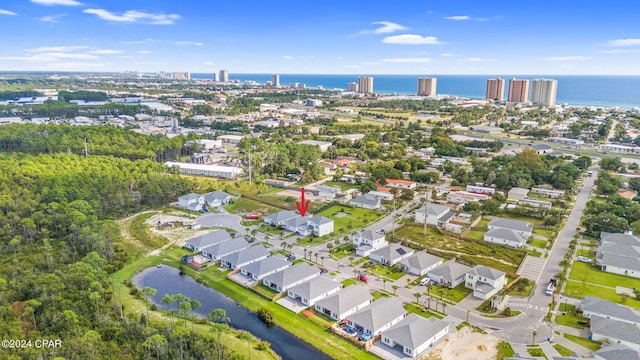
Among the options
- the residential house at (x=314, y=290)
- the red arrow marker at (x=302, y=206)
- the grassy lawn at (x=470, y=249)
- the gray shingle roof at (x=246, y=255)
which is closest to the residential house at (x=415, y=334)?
the residential house at (x=314, y=290)

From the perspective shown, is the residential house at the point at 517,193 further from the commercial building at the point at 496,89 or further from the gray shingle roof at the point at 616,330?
the commercial building at the point at 496,89

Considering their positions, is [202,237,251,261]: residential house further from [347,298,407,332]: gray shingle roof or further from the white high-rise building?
the white high-rise building

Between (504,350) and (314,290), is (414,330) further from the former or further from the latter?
(314,290)

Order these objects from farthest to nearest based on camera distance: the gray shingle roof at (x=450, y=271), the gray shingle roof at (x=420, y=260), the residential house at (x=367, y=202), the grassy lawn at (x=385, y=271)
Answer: the residential house at (x=367, y=202), the gray shingle roof at (x=420, y=260), the grassy lawn at (x=385, y=271), the gray shingle roof at (x=450, y=271)

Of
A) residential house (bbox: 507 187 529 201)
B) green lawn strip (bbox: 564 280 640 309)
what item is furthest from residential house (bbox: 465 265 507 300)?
residential house (bbox: 507 187 529 201)

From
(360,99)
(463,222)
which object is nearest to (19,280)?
(463,222)

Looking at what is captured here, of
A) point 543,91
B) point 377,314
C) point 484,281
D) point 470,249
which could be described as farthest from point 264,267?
point 543,91
